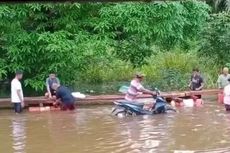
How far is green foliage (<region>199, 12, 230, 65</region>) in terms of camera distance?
22.0m

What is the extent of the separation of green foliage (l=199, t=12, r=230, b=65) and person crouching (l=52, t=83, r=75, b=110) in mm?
7394

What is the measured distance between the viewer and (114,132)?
41.3ft

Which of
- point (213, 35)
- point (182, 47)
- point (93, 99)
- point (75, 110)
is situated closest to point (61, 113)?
point (75, 110)

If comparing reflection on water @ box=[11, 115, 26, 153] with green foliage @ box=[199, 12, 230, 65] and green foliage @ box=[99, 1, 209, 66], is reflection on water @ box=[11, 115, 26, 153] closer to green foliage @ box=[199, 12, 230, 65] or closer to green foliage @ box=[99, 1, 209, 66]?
green foliage @ box=[99, 1, 209, 66]

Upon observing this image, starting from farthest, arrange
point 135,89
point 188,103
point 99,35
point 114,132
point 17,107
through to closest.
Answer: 1. point 99,35
2. point 188,103
3. point 17,107
4. point 135,89
5. point 114,132

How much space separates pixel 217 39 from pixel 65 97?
7801 millimetres

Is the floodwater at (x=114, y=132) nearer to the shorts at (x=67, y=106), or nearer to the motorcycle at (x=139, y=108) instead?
the motorcycle at (x=139, y=108)

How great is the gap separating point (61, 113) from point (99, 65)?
24.3 feet

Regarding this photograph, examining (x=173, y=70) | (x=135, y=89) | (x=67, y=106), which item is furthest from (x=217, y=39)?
(x=135, y=89)

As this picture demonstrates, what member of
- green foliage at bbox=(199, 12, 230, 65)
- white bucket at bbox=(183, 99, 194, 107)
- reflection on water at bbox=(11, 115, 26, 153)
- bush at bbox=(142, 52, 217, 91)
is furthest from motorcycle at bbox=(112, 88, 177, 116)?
green foliage at bbox=(199, 12, 230, 65)

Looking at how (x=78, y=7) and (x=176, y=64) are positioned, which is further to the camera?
(x=176, y=64)

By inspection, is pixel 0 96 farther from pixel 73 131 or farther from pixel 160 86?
pixel 73 131

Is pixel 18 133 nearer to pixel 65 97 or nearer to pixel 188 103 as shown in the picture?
pixel 65 97

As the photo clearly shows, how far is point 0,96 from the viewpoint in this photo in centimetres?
2070
